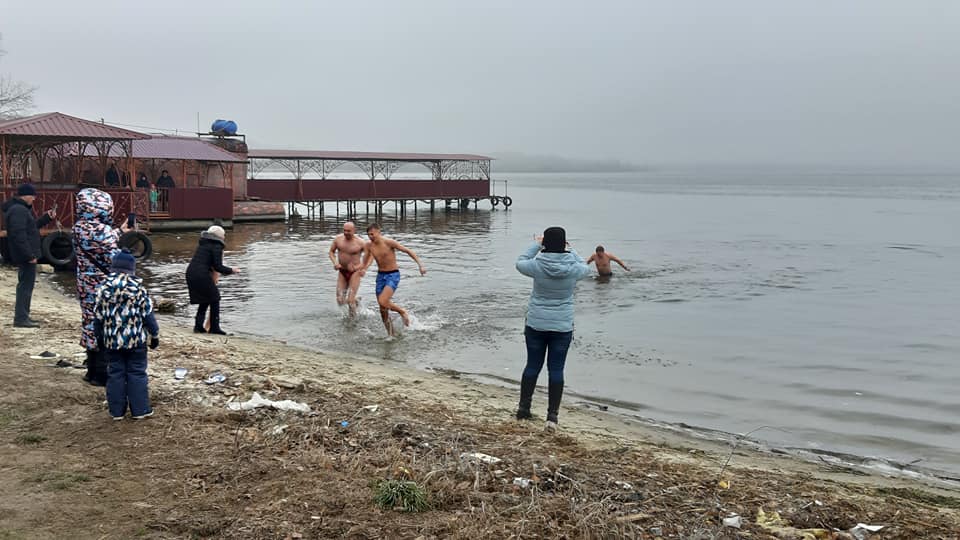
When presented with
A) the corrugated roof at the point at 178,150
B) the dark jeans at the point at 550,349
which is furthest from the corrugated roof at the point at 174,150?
the dark jeans at the point at 550,349

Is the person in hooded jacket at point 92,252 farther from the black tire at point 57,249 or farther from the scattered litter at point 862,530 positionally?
the black tire at point 57,249

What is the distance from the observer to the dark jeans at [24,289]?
31.2 feet

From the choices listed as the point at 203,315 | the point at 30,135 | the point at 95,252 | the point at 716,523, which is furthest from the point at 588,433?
the point at 30,135

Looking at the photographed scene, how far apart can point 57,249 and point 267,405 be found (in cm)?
1496

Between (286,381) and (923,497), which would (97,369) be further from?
(923,497)

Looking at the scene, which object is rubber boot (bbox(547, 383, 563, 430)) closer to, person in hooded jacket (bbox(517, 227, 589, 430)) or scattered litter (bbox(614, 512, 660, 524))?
person in hooded jacket (bbox(517, 227, 589, 430))

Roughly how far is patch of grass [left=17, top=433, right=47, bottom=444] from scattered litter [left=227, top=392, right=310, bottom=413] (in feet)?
4.73

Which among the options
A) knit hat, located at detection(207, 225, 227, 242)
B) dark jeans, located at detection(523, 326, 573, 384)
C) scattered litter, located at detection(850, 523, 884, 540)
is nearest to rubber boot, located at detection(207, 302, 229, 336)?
knit hat, located at detection(207, 225, 227, 242)

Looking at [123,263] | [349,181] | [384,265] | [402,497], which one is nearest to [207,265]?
[384,265]

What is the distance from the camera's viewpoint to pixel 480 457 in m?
5.46

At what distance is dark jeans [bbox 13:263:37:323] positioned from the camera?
9516 millimetres

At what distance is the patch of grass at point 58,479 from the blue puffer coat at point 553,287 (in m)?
3.88

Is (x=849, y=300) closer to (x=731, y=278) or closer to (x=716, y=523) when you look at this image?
(x=731, y=278)

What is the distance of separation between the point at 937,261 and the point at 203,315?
2897cm
